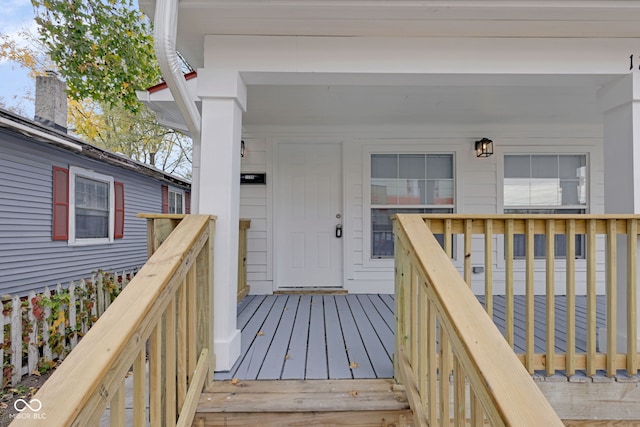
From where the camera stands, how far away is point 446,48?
7.17 ft

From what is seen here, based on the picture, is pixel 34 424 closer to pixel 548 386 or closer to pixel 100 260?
pixel 548 386

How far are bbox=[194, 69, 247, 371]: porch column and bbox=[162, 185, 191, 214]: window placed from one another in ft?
24.8

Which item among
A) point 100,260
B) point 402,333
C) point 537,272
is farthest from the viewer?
point 100,260

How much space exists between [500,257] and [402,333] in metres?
2.96

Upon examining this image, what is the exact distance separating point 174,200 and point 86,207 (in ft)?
12.1

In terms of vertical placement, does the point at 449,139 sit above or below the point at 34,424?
above

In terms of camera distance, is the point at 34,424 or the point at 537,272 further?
the point at 537,272

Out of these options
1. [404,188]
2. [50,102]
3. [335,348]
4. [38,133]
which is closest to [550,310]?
[335,348]

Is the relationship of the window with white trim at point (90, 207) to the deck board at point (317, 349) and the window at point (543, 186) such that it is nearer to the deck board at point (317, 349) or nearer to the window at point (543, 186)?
the deck board at point (317, 349)

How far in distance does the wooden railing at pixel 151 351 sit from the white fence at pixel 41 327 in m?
2.00

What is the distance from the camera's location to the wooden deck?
2010 millimetres

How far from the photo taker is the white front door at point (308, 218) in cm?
417

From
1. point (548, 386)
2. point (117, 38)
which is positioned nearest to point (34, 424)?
point (548, 386)

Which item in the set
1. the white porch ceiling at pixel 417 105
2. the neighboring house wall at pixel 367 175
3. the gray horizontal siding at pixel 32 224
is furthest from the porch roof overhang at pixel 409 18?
the gray horizontal siding at pixel 32 224
